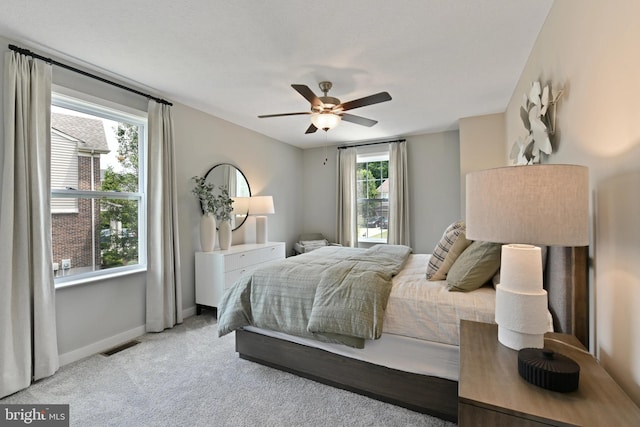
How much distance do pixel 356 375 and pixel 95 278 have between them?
245cm

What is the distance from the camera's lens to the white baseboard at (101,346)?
2412 millimetres

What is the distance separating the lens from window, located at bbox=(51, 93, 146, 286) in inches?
97.7

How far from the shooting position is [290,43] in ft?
7.11

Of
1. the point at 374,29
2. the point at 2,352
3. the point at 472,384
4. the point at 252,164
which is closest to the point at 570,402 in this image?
the point at 472,384

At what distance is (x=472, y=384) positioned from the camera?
96 centimetres

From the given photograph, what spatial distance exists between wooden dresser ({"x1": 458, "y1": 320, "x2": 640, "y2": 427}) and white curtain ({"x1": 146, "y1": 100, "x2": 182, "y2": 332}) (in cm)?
293

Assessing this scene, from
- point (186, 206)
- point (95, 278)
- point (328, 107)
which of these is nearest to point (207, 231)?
point (186, 206)

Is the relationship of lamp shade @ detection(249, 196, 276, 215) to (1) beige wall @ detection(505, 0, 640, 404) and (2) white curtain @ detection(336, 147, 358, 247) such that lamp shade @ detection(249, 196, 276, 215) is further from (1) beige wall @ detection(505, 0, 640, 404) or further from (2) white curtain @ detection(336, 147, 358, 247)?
(1) beige wall @ detection(505, 0, 640, 404)

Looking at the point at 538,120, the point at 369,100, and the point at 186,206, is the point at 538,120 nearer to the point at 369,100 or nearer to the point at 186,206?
the point at 369,100

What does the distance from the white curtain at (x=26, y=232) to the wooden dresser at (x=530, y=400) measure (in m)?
2.85

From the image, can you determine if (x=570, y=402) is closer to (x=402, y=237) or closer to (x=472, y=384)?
(x=472, y=384)

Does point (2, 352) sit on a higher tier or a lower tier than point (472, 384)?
lower

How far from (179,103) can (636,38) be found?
12.2 feet

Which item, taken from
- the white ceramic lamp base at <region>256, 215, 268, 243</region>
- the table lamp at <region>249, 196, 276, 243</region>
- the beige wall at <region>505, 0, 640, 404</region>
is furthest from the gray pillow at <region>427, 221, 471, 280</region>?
the white ceramic lamp base at <region>256, 215, 268, 243</region>
